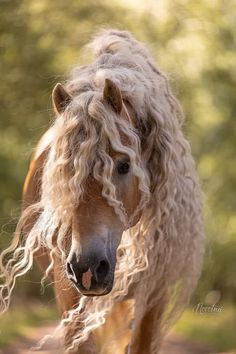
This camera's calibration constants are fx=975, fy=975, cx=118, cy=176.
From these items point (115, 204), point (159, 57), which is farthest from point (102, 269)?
point (159, 57)

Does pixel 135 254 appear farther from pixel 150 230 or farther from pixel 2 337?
pixel 2 337

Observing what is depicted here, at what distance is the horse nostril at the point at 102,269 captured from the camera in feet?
14.1

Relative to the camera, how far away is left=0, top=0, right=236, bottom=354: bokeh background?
9797 mm

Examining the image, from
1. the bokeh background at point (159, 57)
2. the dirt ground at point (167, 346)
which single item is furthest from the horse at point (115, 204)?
the bokeh background at point (159, 57)

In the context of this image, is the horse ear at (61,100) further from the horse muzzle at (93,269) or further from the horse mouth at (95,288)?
the horse mouth at (95,288)

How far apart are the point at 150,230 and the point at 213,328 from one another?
452 centimetres

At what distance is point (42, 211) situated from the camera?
17.0ft

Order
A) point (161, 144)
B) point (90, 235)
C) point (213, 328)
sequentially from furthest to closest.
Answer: point (213, 328) < point (161, 144) < point (90, 235)

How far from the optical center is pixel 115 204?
4508mm

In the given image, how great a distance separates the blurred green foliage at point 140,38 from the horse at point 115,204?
3905 mm

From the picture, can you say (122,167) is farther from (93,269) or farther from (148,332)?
(148,332)

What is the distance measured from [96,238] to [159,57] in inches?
213

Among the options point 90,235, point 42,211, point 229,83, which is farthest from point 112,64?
point 229,83

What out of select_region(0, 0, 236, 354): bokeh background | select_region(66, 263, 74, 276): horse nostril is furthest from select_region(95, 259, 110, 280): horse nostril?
select_region(0, 0, 236, 354): bokeh background
